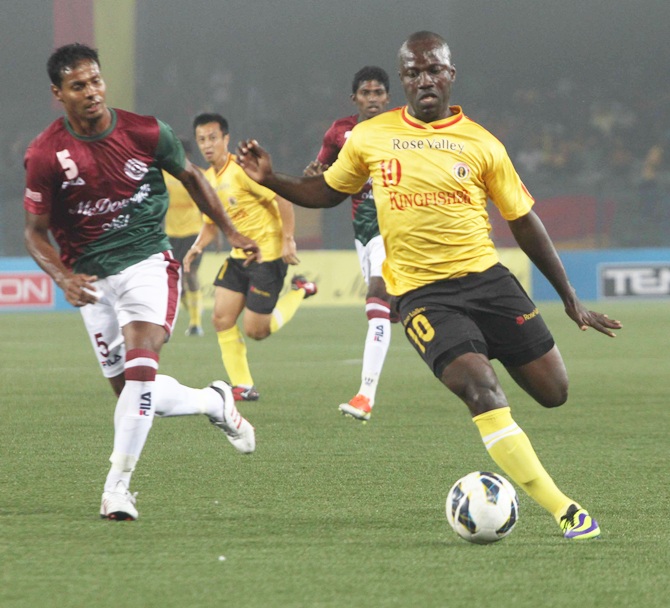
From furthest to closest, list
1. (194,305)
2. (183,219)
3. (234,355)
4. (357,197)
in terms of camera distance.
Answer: (183,219), (194,305), (234,355), (357,197)

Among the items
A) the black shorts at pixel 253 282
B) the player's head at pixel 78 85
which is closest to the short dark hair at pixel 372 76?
the black shorts at pixel 253 282

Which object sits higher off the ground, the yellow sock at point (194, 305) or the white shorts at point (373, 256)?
the white shorts at point (373, 256)

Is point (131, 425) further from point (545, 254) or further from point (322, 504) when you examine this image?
point (545, 254)

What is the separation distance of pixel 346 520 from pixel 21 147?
2107cm

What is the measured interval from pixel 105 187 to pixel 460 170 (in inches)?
59.0

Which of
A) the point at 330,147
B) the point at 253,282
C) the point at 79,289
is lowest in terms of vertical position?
the point at 253,282

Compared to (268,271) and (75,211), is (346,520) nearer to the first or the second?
(75,211)

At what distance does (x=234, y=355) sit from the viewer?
9.70 meters

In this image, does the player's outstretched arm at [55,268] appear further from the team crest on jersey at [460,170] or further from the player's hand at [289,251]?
the player's hand at [289,251]

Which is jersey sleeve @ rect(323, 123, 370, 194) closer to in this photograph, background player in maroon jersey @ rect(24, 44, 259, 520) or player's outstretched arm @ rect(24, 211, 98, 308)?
background player in maroon jersey @ rect(24, 44, 259, 520)

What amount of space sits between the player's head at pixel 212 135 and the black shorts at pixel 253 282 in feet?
2.81

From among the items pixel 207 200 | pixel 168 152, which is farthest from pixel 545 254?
pixel 168 152

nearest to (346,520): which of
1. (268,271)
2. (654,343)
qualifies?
(268,271)

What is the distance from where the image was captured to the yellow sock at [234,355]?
382 inches
